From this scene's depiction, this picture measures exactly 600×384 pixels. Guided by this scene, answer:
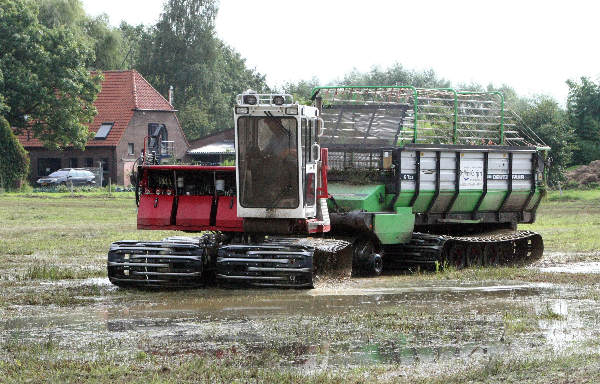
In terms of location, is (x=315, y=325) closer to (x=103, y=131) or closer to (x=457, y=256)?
(x=457, y=256)

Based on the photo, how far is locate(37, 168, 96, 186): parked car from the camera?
2562 inches

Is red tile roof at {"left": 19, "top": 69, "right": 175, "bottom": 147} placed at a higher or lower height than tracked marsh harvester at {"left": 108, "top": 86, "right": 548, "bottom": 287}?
higher

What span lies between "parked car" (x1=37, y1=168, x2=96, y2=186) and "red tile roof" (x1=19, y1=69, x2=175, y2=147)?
3107 millimetres

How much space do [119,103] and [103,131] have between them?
8.36 ft

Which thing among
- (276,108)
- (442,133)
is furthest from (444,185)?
(276,108)

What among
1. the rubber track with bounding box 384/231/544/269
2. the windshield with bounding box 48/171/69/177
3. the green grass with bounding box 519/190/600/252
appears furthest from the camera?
the windshield with bounding box 48/171/69/177

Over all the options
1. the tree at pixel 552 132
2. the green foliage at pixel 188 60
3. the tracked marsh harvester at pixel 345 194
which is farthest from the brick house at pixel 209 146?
the tracked marsh harvester at pixel 345 194

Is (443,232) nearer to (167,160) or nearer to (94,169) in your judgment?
(167,160)

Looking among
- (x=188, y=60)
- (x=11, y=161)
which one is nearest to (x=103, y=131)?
(x=11, y=161)

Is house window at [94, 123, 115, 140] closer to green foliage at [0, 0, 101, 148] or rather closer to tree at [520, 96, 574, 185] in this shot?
green foliage at [0, 0, 101, 148]

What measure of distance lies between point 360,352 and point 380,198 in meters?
8.28

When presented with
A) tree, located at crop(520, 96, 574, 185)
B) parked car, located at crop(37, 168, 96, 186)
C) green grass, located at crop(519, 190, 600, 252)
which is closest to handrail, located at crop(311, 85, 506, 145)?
green grass, located at crop(519, 190, 600, 252)

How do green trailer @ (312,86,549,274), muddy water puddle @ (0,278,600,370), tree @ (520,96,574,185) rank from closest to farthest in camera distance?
muddy water puddle @ (0,278,600,370)
green trailer @ (312,86,549,274)
tree @ (520,96,574,185)

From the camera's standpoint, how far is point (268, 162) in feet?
52.4
